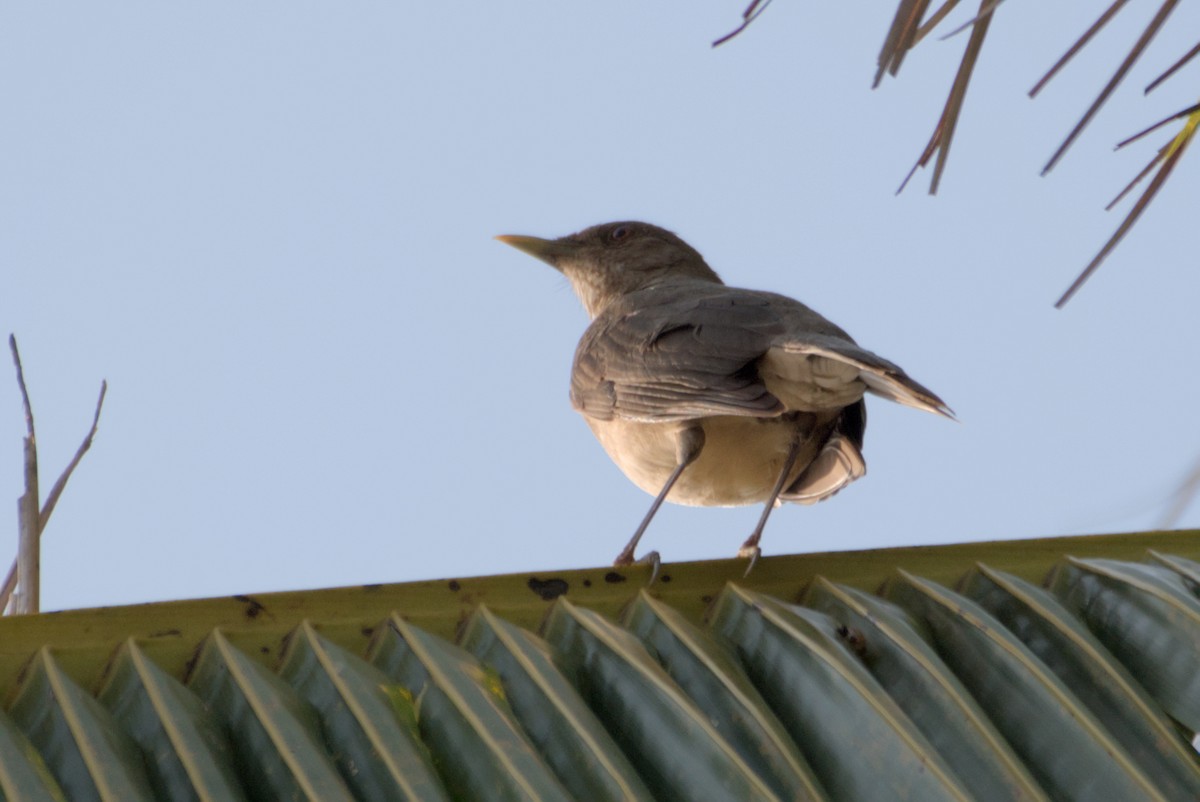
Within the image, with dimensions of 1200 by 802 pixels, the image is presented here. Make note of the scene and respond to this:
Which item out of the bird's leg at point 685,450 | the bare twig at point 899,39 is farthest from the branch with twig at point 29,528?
the bird's leg at point 685,450

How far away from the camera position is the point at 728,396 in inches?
183

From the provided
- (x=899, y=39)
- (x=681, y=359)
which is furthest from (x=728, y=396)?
(x=899, y=39)

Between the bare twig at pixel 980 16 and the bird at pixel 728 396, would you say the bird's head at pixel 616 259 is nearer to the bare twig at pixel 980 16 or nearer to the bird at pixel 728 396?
the bird at pixel 728 396

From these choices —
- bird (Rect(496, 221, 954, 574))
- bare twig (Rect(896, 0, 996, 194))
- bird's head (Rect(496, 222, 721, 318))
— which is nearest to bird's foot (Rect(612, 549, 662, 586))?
bird (Rect(496, 221, 954, 574))

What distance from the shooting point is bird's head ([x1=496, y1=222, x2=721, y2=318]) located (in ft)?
24.8

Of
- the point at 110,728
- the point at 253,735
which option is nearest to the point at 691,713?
the point at 253,735

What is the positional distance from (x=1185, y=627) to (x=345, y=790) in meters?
1.42

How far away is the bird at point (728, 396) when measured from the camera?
15.4 ft

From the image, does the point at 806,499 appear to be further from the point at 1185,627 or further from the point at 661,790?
the point at 661,790

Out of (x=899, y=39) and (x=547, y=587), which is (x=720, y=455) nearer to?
(x=547, y=587)

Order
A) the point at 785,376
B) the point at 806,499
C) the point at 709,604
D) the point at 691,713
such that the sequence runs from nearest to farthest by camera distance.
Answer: the point at 691,713 < the point at 709,604 < the point at 785,376 < the point at 806,499

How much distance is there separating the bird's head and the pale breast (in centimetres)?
189

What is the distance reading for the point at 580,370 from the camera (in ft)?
19.5

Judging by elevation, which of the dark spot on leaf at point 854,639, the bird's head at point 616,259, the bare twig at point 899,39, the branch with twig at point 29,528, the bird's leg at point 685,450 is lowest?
the branch with twig at point 29,528
